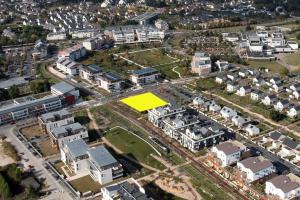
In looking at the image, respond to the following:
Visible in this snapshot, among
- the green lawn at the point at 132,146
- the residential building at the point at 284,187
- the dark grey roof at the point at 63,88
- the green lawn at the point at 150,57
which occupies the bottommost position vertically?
the green lawn at the point at 132,146

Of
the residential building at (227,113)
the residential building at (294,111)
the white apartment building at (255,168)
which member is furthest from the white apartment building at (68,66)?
the white apartment building at (255,168)

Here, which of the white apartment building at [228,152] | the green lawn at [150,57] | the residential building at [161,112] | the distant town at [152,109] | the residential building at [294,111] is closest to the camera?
the distant town at [152,109]

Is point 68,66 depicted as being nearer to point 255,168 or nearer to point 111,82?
point 111,82

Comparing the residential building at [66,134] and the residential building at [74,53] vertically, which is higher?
the residential building at [74,53]

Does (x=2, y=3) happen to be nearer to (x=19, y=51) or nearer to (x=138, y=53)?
(x=19, y=51)

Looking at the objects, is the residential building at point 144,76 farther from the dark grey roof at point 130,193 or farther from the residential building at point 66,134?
the dark grey roof at point 130,193

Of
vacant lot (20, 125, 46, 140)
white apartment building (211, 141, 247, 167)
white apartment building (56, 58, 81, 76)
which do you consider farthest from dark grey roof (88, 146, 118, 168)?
white apartment building (56, 58, 81, 76)
